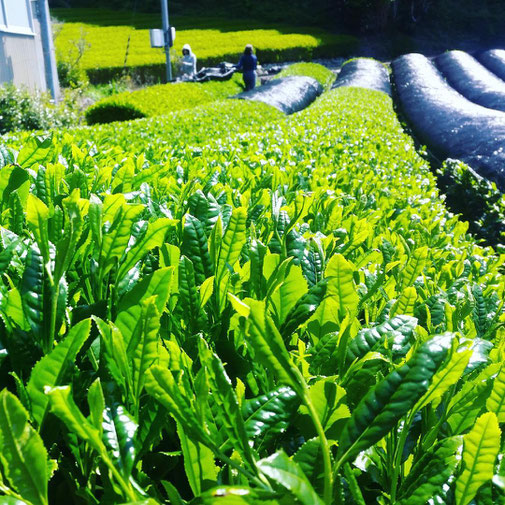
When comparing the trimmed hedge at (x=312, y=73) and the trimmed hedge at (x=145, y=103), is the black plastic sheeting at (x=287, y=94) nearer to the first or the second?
the trimmed hedge at (x=145, y=103)

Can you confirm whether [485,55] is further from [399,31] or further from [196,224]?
[196,224]

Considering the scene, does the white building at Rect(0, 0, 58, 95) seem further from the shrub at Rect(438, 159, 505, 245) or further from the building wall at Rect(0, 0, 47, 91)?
the shrub at Rect(438, 159, 505, 245)

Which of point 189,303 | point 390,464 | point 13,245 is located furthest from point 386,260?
point 13,245

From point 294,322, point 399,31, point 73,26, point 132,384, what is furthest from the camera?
point 399,31

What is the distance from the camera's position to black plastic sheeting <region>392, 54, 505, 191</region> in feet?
29.2

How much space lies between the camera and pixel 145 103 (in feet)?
52.5

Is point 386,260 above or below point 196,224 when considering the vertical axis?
below

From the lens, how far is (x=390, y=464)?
0.85 meters

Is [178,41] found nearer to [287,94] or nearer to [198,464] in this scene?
[287,94]

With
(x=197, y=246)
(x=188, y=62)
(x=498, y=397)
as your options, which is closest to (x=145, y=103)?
(x=188, y=62)

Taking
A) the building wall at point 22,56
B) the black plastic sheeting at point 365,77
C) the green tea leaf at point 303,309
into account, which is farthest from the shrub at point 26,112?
the green tea leaf at point 303,309

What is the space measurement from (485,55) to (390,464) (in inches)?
1284

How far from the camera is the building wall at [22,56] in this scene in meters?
14.6

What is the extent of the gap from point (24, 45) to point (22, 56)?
0.45 meters
